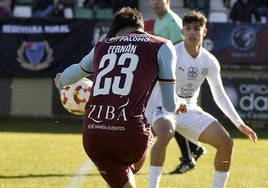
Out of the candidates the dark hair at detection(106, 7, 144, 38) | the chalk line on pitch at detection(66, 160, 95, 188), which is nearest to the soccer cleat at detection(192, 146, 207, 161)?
the chalk line on pitch at detection(66, 160, 95, 188)

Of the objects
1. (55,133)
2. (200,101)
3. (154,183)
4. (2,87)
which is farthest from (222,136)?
(2,87)

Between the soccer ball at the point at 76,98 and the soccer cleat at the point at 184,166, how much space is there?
3258mm

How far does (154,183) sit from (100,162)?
97.1 inches

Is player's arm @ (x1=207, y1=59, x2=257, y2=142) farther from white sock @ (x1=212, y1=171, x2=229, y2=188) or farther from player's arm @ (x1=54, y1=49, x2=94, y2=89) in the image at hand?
player's arm @ (x1=54, y1=49, x2=94, y2=89)

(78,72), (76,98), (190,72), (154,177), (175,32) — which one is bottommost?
(154,177)

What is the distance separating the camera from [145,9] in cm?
2269

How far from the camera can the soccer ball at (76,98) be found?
7457 millimetres

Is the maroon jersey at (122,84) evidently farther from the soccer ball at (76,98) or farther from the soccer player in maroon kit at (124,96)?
the soccer ball at (76,98)

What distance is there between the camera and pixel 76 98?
24.7ft

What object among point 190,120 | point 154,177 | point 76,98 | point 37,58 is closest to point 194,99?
point 190,120

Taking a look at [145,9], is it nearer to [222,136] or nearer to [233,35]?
[233,35]

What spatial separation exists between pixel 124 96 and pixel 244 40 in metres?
13.0

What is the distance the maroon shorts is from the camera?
5.63m

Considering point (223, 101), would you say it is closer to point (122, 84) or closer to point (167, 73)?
point (167, 73)
